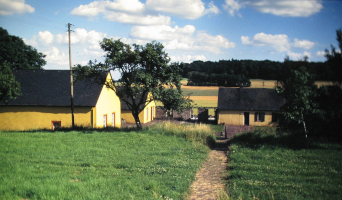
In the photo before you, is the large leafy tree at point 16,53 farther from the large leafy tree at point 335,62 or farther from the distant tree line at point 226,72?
the large leafy tree at point 335,62

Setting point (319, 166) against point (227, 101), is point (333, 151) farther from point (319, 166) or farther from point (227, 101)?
point (227, 101)

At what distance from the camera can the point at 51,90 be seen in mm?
25906

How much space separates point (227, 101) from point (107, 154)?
95.1ft

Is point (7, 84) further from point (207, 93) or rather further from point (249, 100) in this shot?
point (207, 93)

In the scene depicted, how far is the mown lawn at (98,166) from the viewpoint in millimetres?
7289

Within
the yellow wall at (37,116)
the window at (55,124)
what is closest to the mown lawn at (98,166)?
the yellow wall at (37,116)

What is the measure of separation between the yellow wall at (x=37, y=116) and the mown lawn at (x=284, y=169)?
1466 cm

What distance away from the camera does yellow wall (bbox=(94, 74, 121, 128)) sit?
24.9 m

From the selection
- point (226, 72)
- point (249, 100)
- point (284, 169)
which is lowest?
point (284, 169)

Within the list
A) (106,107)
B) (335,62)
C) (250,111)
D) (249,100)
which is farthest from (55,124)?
(249,100)

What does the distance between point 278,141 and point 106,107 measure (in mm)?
17401

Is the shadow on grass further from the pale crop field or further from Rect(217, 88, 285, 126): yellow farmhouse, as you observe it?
the pale crop field

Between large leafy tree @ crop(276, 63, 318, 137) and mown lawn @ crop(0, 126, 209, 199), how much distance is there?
5602 mm

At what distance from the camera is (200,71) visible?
8481 centimetres
